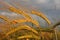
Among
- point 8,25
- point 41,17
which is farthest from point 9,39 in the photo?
point 41,17

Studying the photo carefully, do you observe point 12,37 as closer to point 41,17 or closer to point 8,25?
point 8,25

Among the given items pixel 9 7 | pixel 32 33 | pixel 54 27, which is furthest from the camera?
pixel 9 7

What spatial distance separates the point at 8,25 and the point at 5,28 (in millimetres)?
101

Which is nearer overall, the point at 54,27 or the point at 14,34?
the point at 54,27

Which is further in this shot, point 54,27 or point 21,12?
point 21,12

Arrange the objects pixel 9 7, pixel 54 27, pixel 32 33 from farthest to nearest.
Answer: pixel 9 7 < pixel 32 33 < pixel 54 27

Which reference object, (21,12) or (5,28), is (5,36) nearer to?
(5,28)

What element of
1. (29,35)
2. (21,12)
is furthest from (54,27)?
(21,12)

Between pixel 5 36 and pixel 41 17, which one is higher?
pixel 41 17

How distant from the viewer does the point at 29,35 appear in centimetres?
130

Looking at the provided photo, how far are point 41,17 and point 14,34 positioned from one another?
344 millimetres

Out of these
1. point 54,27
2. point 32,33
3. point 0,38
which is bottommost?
point 0,38

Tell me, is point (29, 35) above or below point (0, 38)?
above

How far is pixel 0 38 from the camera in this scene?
1448 mm
